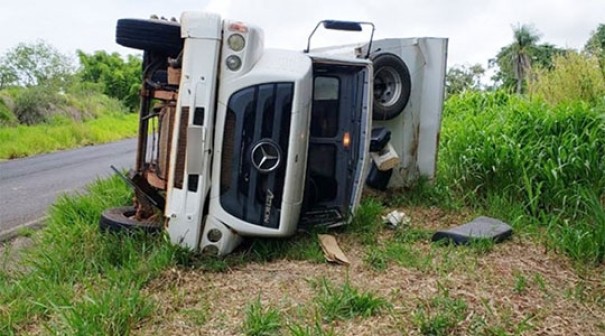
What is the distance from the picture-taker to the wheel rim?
428 centimetres

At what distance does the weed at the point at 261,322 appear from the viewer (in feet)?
6.64

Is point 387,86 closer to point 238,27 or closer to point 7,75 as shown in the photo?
point 238,27

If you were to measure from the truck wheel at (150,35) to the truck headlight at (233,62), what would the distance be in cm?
42

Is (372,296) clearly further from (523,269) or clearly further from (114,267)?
(114,267)

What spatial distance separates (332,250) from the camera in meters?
3.07

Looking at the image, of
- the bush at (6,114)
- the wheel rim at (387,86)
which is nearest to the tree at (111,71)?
the bush at (6,114)

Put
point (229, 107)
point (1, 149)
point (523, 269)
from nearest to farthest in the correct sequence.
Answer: point (523, 269) → point (229, 107) → point (1, 149)

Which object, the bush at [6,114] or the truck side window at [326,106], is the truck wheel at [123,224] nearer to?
the truck side window at [326,106]

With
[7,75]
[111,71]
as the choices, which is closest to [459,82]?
[7,75]

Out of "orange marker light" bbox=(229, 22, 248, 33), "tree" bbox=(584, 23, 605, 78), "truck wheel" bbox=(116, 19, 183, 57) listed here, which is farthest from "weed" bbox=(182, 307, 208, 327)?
"tree" bbox=(584, 23, 605, 78)

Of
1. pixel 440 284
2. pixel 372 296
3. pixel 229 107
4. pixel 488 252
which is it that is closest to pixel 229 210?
pixel 229 107

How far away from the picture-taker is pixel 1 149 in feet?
37.7

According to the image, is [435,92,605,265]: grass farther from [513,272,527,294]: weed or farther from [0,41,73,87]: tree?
[0,41,73,87]: tree

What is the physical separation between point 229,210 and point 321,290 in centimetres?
79
